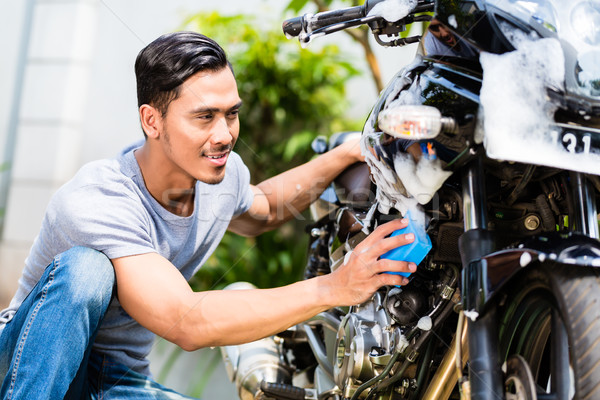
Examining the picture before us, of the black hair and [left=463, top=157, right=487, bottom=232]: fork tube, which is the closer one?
[left=463, top=157, right=487, bottom=232]: fork tube

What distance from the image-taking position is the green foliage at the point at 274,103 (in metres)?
2.88

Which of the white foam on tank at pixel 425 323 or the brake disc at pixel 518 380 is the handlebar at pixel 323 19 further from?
the brake disc at pixel 518 380

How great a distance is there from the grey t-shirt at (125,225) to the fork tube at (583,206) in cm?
71

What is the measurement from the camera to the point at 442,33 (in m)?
A: 0.91

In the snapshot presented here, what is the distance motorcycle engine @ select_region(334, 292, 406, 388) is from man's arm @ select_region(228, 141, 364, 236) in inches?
15.1

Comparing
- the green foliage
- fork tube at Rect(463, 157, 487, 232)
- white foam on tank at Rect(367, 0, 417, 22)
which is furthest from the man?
the green foliage

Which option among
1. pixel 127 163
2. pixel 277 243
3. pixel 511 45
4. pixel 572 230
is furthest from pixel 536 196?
pixel 277 243

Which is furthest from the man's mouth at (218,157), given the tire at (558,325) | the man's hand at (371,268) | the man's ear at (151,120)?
the tire at (558,325)

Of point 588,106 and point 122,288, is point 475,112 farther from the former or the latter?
point 122,288

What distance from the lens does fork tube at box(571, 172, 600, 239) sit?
0.82 metres

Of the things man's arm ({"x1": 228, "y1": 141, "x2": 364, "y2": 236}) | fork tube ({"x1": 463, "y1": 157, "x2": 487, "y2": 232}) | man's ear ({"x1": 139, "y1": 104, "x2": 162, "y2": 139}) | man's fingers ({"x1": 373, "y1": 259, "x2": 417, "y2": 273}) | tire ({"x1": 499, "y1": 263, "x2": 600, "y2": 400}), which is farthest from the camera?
man's arm ({"x1": 228, "y1": 141, "x2": 364, "y2": 236})

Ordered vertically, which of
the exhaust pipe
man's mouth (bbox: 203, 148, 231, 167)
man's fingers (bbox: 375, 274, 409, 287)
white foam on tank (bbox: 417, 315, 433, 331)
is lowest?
the exhaust pipe

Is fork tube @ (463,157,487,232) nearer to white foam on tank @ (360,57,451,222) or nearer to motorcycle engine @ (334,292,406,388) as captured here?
white foam on tank @ (360,57,451,222)

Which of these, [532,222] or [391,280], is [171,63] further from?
[532,222]
